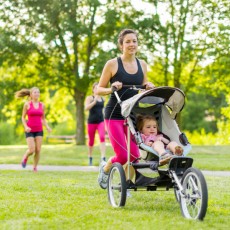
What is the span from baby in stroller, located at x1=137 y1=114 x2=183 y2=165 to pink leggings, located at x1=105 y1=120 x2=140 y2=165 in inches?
9.4

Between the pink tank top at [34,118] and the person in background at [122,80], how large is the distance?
5.20 m

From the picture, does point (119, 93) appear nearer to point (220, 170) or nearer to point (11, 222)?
point (11, 222)

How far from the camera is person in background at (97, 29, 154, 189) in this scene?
7.27 m

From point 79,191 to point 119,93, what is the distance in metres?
1.89

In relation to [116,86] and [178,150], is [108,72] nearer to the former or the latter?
[116,86]

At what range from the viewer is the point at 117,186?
7.00m

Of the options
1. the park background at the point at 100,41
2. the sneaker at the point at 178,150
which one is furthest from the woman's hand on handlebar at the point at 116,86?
the park background at the point at 100,41

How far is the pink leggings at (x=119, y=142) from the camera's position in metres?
7.28

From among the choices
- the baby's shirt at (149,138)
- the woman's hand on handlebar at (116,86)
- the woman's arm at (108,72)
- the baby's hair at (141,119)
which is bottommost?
the baby's shirt at (149,138)

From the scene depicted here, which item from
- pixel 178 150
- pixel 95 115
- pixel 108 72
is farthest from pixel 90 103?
pixel 178 150

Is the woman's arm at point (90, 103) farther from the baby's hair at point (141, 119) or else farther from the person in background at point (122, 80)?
the baby's hair at point (141, 119)

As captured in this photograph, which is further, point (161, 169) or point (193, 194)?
point (161, 169)

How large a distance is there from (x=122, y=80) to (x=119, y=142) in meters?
0.76

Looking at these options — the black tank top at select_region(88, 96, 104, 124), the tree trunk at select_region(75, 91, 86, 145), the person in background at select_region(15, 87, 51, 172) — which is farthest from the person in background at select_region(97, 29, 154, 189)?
the tree trunk at select_region(75, 91, 86, 145)
